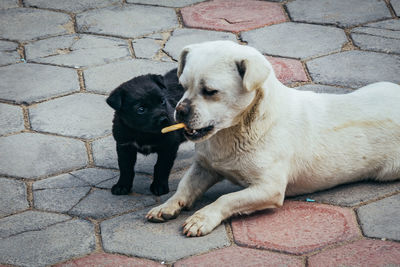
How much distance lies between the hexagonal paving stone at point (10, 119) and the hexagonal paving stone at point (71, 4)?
7.26 ft

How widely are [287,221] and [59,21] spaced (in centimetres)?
434

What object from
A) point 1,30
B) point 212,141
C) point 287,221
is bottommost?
point 1,30

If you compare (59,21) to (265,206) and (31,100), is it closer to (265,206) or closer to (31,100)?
(31,100)

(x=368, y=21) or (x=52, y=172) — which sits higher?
(x=368, y=21)

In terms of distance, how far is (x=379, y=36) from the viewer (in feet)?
21.5

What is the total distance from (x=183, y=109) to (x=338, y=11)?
13.3 ft

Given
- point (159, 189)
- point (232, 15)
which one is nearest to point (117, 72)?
point (232, 15)

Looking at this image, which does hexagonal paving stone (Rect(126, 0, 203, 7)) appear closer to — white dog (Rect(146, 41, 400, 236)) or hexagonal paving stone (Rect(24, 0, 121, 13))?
hexagonal paving stone (Rect(24, 0, 121, 13))

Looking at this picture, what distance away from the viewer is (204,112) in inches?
146

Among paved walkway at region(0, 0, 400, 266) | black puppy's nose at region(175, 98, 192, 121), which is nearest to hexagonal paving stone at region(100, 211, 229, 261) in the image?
paved walkway at region(0, 0, 400, 266)

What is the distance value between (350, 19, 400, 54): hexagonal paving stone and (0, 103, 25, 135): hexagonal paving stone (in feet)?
11.4

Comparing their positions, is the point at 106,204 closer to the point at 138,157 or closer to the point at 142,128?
the point at 142,128

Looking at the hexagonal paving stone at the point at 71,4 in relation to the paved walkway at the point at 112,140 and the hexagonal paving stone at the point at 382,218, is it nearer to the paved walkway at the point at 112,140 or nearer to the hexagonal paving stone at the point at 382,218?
the paved walkway at the point at 112,140

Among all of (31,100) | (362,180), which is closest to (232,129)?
(362,180)
